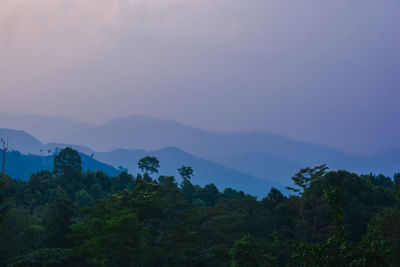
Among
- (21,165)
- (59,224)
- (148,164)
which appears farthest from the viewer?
(21,165)

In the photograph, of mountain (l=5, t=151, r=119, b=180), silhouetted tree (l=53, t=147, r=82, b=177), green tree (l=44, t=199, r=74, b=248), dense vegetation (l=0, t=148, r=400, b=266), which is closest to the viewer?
dense vegetation (l=0, t=148, r=400, b=266)

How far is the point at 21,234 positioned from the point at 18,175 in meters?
156

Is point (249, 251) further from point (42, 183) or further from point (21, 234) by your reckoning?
point (42, 183)

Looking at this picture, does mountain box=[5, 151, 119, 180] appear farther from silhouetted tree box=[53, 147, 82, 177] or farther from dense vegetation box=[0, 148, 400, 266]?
dense vegetation box=[0, 148, 400, 266]

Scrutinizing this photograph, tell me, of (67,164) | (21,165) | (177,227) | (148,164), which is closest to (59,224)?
(177,227)

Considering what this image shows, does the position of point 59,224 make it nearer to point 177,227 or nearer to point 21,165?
Answer: point 177,227

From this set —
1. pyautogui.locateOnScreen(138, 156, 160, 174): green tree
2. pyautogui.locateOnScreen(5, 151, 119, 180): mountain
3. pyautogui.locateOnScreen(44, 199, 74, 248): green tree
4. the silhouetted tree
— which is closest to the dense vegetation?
pyautogui.locateOnScreen(44, 199, 74, 248): green tree

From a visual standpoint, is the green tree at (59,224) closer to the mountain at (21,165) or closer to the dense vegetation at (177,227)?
the dense vegetation at (177,227)

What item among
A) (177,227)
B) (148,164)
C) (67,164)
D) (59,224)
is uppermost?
(148,164)

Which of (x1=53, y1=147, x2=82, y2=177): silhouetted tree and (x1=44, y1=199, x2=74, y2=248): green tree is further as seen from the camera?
(x1=53, y1=147, x2=82, y2=177): silhouetted tree

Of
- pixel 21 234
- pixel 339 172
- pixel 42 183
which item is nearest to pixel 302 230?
pixel 339 172

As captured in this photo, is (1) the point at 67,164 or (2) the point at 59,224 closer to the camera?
(2) the point at 59,224

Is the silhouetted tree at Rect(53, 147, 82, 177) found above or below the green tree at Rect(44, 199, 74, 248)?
above

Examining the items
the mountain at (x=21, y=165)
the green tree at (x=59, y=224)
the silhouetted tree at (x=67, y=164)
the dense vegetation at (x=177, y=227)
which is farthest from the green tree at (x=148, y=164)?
the mountain at (x=21, y=165)
